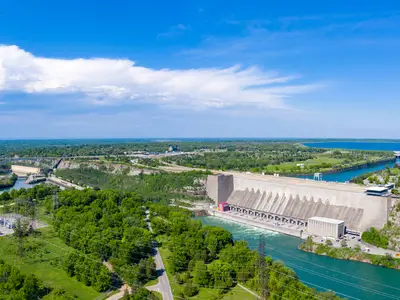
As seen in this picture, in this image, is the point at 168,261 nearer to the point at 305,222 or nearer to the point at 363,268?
the point at 363,268

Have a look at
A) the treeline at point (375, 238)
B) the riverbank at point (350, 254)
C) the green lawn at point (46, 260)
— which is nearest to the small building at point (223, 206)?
the riverbank at point (350, 254)

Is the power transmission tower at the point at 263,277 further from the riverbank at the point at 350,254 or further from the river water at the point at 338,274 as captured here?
the riverbank at the point at 350,254

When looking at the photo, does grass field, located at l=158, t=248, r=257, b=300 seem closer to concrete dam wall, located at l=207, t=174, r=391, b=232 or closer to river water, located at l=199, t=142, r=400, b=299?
river water, located at l=199, t=142, r=400, b=299

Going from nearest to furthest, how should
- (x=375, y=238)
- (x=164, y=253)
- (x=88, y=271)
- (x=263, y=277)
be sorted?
(x=263, y=277), (x=88, y=271), (x=164, y=253), (x=375, y=238)

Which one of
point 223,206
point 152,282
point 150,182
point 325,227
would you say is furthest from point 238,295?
point 150,182

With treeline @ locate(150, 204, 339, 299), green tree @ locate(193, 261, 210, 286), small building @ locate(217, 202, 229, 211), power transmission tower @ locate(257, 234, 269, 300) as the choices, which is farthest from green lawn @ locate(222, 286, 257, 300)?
small building @ locate(217, 202, 229, 211)

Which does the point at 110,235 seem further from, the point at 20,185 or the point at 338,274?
the point at 20,185

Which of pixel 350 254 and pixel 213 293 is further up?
pixel 350 254
